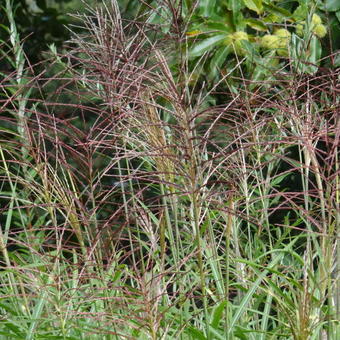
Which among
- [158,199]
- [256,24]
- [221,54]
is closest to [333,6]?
[256,24]

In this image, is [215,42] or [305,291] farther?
[215,42]

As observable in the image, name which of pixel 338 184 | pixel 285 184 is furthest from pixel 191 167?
pixel 285 184

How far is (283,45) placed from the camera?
14.3 ft

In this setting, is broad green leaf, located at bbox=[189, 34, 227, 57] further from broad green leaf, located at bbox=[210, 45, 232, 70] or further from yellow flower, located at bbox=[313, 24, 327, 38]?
yellow flower, located at bbox=[313, 24, 327, 38]

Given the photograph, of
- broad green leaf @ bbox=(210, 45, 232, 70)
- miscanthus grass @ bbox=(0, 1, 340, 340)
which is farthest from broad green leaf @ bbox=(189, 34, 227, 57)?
miscanthus grass @ bbox=(0, 1, 340, 340)

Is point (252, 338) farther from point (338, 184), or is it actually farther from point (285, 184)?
point (285, 184)

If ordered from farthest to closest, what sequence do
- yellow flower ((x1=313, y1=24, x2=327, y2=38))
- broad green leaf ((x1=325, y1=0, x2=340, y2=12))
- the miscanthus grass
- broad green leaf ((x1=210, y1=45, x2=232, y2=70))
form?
broad green leaf ((x1=325, y1=0, x2=340, y2=12))
broad green leaf ((x1=210, y1=45, x2=232, y2=70))
yellow flower ((x1=313, y1=24, x2=327, y2=38))
the miscanthus grass

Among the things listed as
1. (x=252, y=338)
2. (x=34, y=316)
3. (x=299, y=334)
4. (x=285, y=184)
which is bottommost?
(x=285, y=184)

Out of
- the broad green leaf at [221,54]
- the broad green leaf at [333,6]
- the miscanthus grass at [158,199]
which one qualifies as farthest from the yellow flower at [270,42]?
the miscanthus grass at [158,199]

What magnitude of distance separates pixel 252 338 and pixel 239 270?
0.28 meters

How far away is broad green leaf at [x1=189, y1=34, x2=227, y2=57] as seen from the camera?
14.8 ft

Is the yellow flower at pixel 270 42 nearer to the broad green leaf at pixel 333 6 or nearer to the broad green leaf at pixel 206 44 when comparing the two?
the broad green leaf at pixel 206 44

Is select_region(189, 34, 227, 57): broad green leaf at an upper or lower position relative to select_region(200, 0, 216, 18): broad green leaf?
lower

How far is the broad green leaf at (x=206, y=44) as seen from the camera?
14.8ft
